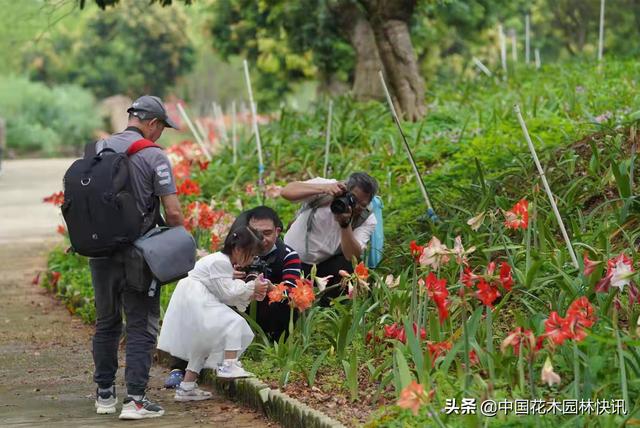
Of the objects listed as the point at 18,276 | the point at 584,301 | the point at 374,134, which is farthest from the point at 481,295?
the point at 18,276

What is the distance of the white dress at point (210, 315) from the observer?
6.82m

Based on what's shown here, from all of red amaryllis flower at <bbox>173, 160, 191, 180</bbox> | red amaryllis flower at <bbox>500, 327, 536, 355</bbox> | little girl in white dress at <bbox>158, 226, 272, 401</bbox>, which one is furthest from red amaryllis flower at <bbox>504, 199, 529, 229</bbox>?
red amaryllis flower at <bbox>173, 160, 191, 180</bbox>

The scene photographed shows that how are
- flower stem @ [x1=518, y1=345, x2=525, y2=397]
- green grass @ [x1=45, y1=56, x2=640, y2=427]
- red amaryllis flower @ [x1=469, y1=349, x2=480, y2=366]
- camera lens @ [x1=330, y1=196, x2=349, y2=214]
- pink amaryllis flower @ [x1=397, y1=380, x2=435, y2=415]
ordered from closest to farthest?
1. pink amaryllis flower @ [x1=397, y1=380, x2=435, y2=415]
2. flower stem @ [x1=518, y1=345, x2=525, y2=397]
3. green grass @ [x1=45, y1=56, x2=640, y2=427]
4. red amaryllis flower @ [x1=469, y1=349, x2=480, y2=366]
5. camera lens @ [x1=330, y1=196, x2=349, y2=214]

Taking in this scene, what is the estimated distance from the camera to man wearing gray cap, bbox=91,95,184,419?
6.34 m

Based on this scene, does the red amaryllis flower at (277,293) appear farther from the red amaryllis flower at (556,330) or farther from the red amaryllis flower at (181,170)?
the red amaryllis flower at (181,170)

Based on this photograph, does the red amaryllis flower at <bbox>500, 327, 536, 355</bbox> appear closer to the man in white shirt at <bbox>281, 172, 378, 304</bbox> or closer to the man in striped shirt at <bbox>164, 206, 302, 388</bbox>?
the man in striped shirt at <bbox>164, 206, 302, 388</bbox>

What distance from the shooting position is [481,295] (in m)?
5.50

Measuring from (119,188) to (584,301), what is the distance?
2335 millimetres

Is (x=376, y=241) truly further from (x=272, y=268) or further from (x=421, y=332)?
(x=421, y=332)

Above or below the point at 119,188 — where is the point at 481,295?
below

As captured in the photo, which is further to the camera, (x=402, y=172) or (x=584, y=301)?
(x=402, y=172)

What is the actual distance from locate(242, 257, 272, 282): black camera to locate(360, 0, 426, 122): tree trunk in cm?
678

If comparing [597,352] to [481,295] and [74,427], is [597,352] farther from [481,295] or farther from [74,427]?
[74,427]

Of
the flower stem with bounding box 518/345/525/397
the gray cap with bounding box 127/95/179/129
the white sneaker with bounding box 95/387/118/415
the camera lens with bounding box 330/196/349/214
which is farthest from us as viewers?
the camera lens with bounding box 330/196/349/214
